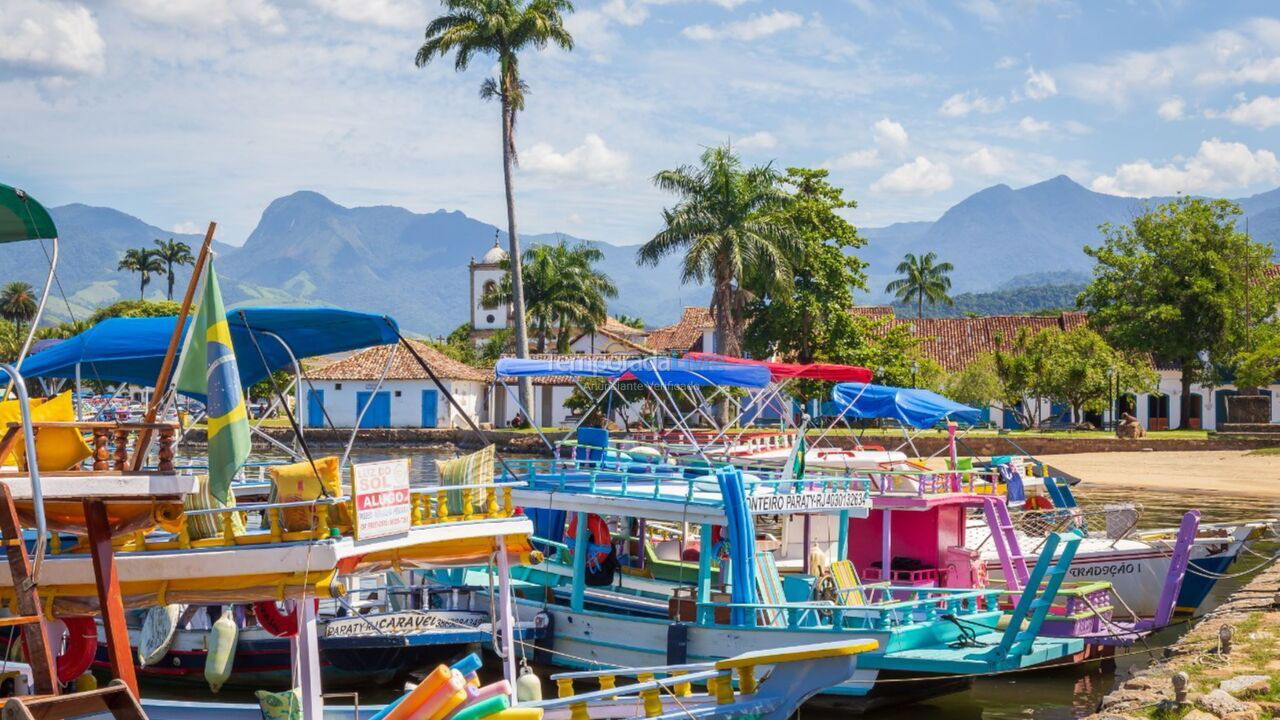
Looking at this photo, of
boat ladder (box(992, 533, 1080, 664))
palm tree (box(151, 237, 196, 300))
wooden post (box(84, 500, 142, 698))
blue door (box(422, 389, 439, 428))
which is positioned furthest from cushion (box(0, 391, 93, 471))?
palm tree (box(151, 237, 196, 300))

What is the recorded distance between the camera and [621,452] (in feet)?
61.4

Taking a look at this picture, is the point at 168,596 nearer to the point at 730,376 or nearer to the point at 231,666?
the point at 231,666

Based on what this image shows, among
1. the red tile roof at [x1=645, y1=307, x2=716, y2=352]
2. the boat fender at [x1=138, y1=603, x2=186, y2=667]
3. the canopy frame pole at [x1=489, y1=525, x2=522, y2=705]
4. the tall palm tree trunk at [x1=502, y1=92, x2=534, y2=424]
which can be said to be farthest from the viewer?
the red tile roof at [x1=645, y1=307, x2=716, y2=352]

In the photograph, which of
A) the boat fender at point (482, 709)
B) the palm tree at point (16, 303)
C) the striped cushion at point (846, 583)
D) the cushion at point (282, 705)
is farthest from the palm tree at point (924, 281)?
the boat fender at point (482, 709)

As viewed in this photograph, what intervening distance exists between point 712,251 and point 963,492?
28057 millimetres

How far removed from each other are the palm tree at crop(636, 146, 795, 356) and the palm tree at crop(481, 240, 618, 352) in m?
16.2

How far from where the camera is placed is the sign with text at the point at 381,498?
9.65m

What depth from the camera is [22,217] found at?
9531mm

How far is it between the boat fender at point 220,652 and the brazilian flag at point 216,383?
22.4 ft

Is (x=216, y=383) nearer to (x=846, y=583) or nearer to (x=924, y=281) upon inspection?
(x=846, y=583)

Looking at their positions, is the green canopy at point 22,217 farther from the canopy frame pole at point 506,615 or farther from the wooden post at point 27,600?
the canopy frame pole at point 506,615

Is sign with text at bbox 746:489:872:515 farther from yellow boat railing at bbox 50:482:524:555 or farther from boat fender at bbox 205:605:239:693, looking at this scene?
boat fender at bbox 205:605:239:693

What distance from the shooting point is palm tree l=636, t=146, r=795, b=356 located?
149 feet

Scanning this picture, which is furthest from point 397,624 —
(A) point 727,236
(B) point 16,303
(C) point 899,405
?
(B) point 16,303
